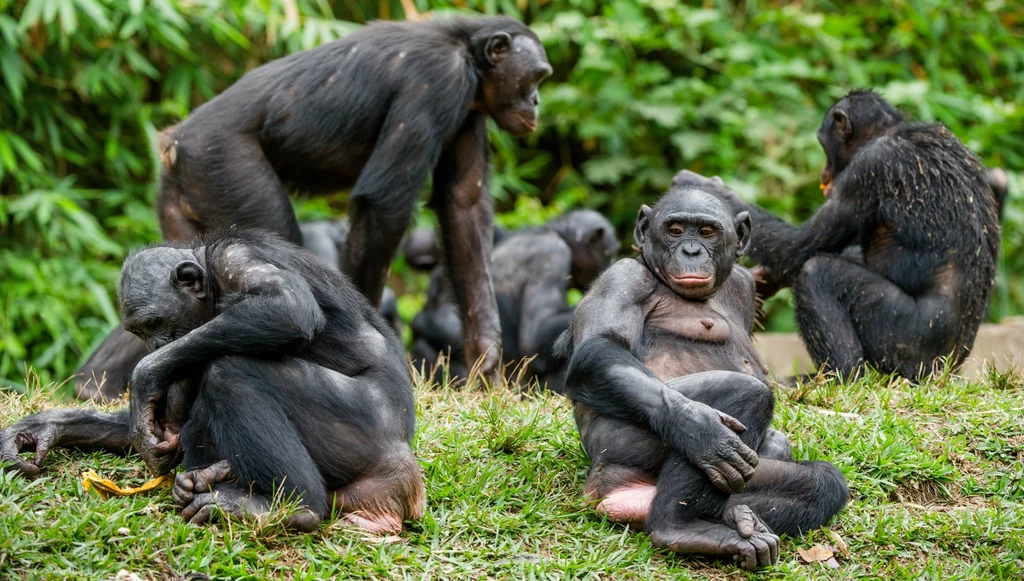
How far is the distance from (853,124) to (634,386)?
3.62m

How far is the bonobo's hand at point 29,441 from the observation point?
439 cm

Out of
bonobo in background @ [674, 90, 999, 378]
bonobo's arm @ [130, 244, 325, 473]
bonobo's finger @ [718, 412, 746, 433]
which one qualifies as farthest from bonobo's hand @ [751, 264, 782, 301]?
bonobo's arm @ [130, 244, 325, 473]

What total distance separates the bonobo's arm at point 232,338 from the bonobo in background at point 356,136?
2.43 meters

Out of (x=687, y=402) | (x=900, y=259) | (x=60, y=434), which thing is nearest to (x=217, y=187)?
(x=60, y=434)

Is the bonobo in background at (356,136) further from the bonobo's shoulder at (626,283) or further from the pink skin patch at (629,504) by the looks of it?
the pink skin patch at (629,504)

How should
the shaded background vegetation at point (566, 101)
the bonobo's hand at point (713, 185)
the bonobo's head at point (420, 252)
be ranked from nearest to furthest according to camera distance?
1. the bonobo's hand at point (713, 185)
2. the shaded background vegetation at point (566, 101)
3. the bonobo's head at point (420, 252)

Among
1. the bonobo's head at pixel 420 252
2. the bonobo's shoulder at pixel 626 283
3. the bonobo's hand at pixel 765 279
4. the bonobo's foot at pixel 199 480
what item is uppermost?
the bonobo's shoulder at pixel 626 283

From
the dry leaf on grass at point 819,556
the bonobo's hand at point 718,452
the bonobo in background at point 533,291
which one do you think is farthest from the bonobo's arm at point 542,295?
the bonobo's hand at point 718,452

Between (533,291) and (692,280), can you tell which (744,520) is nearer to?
(692,280)

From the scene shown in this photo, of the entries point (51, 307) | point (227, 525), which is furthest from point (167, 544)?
point (51, 307)

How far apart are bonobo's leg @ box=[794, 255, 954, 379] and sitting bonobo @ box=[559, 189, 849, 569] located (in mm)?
1736

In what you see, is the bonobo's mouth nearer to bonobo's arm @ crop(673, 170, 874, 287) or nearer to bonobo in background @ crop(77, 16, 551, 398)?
bonobo's arm @ crop(673, 170, 874, 287)

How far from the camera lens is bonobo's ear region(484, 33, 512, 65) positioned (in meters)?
7.21

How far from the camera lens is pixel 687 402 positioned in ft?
13.9
